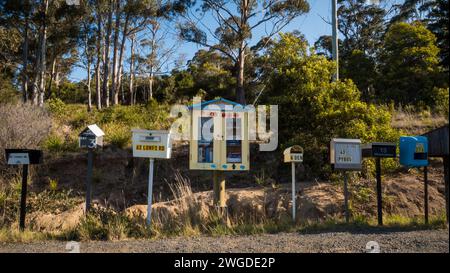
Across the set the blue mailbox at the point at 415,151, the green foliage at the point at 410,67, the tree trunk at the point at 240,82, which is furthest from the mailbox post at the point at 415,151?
the tree trunk at the point at 240,82

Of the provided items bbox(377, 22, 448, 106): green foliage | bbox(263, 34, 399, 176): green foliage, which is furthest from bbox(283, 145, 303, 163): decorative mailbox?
bbox(377, 22, 448, 106): green foliage

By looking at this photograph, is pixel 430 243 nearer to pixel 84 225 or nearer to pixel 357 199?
pixel 357 199

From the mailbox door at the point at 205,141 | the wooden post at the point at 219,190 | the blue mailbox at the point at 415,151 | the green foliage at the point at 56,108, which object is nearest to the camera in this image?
the blue mailbox at the point at 415,151

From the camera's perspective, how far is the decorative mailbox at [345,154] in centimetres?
725

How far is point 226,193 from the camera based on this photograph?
9.27m

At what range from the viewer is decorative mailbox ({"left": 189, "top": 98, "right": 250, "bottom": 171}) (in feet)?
27.0

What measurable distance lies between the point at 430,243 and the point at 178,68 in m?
33.2

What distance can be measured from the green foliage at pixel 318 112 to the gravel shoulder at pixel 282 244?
380 cm

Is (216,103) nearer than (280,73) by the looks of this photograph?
Yes

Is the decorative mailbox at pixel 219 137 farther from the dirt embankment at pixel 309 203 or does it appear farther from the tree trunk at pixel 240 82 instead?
the tree trunk at pixel 240 82

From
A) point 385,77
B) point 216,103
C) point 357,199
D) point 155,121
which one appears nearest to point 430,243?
point 357,199

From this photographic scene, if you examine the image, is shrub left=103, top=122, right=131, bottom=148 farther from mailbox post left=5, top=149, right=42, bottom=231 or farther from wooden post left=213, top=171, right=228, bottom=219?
mailbox post left=5, top=149, right=42, bottom=231

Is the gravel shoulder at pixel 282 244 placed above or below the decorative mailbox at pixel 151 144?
below

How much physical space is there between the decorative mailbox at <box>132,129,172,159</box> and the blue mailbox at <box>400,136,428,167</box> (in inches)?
151
